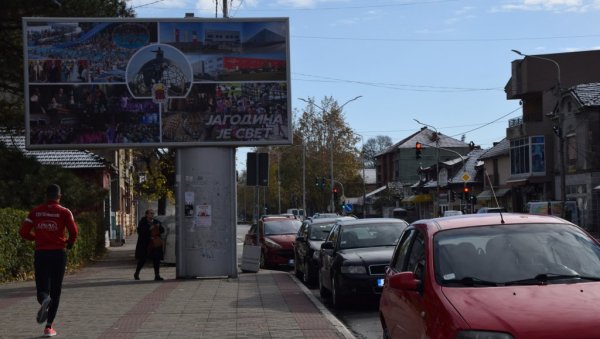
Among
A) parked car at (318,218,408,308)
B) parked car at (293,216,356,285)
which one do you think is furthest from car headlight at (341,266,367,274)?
parked car at (293,216,356,285)

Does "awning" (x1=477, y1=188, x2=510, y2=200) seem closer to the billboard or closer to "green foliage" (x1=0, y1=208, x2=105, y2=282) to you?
the billboard

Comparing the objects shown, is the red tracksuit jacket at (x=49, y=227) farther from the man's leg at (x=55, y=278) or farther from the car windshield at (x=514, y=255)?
the car windshield at (x=514, y=255)

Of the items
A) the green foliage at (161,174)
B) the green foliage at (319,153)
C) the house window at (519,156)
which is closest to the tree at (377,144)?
the green foliage at (319,153)

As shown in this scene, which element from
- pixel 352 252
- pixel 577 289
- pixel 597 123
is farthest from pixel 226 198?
pixel 597 123

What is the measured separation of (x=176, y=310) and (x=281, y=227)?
47.0ft

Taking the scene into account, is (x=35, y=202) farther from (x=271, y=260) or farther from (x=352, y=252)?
(x=352, y=252)

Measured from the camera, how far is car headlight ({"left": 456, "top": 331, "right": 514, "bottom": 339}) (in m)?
5.42

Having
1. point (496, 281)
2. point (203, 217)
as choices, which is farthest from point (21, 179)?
point (496, 281)

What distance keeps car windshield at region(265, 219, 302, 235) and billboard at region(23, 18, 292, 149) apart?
8.46 metres

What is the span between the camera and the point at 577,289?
19.9 ft

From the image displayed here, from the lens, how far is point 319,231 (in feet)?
70.6

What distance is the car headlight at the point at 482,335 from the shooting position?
17.8 ft

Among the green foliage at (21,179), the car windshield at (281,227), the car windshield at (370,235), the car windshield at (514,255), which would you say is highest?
the green foliage at (21,179)

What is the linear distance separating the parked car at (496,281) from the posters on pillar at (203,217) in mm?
11721
